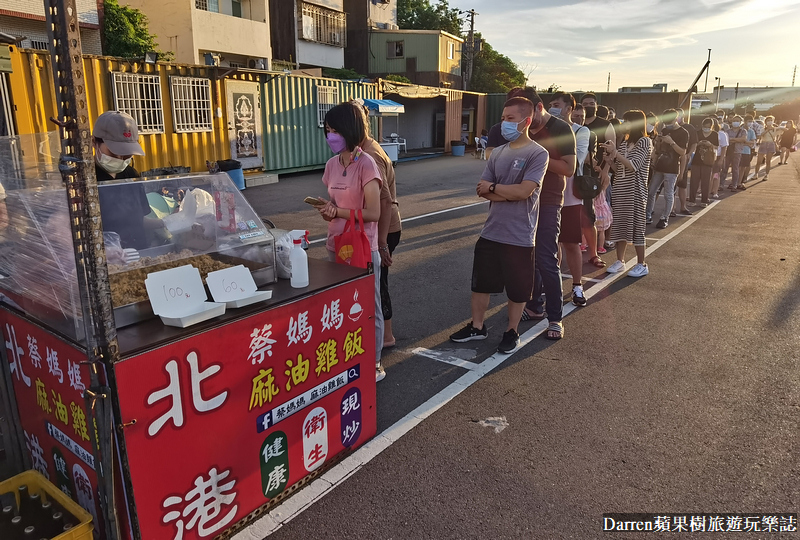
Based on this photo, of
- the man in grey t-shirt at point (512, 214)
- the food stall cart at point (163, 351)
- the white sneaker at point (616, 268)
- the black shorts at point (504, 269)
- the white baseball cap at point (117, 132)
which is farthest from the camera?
the white sneaker at point (616, 268)

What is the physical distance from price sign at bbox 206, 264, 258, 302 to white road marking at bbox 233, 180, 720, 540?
3.41ft

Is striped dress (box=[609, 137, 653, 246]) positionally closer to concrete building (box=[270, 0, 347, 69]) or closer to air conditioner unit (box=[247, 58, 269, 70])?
air conditioner unit (box=[247, 58, 269, 70])

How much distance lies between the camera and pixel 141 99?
11414 millimetres

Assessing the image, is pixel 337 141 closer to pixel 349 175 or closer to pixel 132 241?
pixel 349 175

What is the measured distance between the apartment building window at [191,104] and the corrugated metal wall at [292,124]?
200 cm

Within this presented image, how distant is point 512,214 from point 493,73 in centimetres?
4476

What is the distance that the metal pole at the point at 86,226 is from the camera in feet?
5.23

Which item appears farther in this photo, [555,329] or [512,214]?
[555,329]

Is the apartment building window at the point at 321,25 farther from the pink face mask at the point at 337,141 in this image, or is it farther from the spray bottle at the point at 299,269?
the spray bottle at the point at 299,269

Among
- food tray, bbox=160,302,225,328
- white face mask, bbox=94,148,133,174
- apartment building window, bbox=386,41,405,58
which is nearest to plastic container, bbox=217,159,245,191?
white face mask, bbox=94,148,133,174

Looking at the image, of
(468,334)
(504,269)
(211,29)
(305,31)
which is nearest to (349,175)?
(504,269)

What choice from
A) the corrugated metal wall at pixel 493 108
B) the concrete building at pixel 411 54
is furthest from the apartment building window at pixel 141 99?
the concrete building at pixel 411 54

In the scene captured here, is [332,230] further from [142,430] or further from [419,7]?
[419,7]

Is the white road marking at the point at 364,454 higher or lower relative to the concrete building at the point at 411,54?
lower
